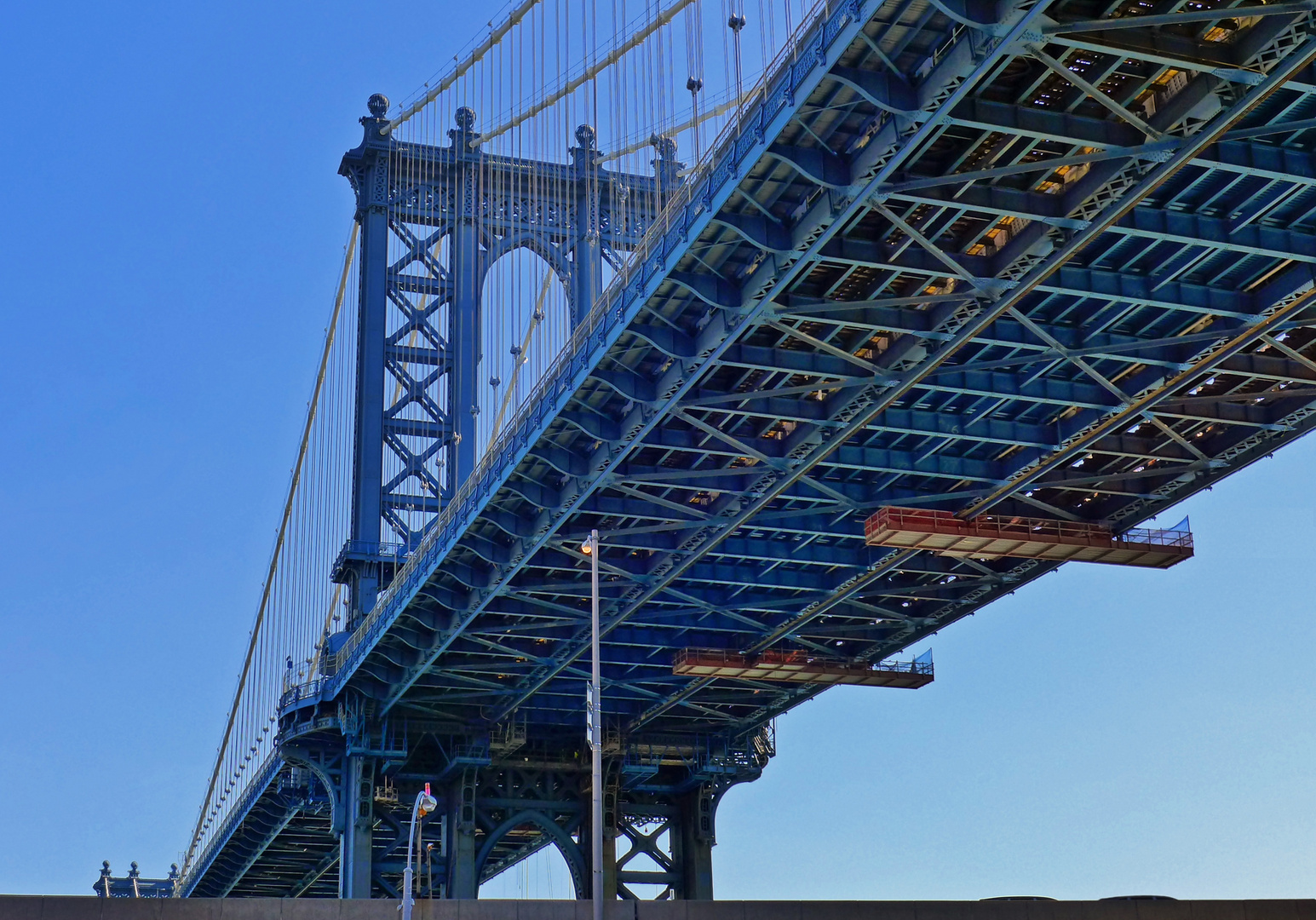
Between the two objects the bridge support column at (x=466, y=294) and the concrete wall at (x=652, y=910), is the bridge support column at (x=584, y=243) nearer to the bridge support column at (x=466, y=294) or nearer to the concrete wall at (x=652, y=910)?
the bridge support column at (x=466, y=294)

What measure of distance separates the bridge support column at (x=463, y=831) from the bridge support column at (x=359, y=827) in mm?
4000

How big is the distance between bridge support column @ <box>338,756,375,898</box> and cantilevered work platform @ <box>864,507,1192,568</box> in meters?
33.9

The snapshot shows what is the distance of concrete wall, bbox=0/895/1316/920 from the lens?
181 feet

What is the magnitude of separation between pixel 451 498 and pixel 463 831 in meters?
17.2

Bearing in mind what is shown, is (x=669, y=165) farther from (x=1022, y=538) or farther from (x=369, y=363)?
(x=1022, y=538)

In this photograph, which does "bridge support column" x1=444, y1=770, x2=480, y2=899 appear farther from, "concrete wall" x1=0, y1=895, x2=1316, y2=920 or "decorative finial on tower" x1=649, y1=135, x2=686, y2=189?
"decorative finial on tower" x1=649, y1=135, x2=686, y2=189

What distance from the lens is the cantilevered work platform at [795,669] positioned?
75438 millimetres

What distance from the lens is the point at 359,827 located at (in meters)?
84.7

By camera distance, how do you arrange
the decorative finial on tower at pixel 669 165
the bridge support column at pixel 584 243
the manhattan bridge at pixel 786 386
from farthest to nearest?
the bridge support column at pixel 584 243, the decorative finial on tower at pixel 669 165, the manhattan bridge at pixel 786 386

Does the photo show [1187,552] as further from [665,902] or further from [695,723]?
[695,723]

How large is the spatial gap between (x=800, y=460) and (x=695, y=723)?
3639 cm

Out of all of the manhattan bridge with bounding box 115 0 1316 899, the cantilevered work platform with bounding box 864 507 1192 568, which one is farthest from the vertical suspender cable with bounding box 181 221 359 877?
the cantilevered work platform with bounding box 864 507 1192 568

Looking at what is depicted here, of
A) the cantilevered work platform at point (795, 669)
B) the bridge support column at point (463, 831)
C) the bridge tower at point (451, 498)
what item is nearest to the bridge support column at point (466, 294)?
the bridge tower at point (451, 498)

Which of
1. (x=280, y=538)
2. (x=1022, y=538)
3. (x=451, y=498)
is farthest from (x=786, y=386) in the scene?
(x=280, y=538)
